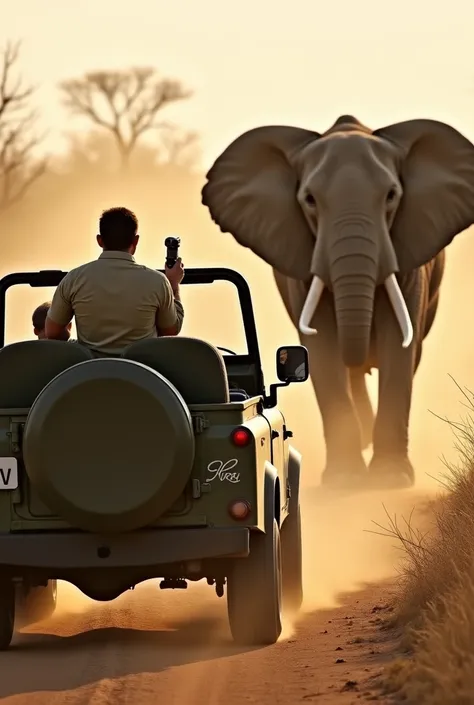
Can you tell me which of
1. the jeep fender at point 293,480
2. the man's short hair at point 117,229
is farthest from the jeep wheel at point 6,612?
the jeep fender at point 293,480

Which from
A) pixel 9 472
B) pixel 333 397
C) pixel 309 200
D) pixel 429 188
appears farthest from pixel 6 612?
pixel 429 188

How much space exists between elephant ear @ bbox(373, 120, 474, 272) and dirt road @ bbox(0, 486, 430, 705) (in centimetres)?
848

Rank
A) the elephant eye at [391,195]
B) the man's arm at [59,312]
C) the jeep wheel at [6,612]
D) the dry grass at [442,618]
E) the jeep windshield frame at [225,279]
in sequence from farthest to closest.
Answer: the elephant eye at [391,195] < the jeep windshield frame at [225,279] < the man's arm at [59,312] < the jeep wheel at [6,612] < the dry grass at [442,618]

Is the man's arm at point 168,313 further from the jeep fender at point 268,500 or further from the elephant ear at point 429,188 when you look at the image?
the elephant ear at point 429,188

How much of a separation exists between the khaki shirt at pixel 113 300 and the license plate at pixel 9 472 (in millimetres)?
767

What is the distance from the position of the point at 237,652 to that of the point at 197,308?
37067 mm

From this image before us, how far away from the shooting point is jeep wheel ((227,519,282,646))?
9.01 m

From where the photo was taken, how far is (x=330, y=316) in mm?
20625

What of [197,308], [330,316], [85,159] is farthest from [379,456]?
[85,159]

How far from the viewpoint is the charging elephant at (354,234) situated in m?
19.8

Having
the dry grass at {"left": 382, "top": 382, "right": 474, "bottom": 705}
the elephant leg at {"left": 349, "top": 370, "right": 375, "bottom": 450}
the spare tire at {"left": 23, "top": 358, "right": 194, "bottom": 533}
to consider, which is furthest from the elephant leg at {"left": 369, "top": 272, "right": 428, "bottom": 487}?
the spare tire at {"left": 23, "top": 358, "right": 194, "bottom": 533}

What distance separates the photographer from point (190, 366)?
29.1 ft

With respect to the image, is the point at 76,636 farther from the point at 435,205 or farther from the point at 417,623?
the point at 435,205

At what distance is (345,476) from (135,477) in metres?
11.4
